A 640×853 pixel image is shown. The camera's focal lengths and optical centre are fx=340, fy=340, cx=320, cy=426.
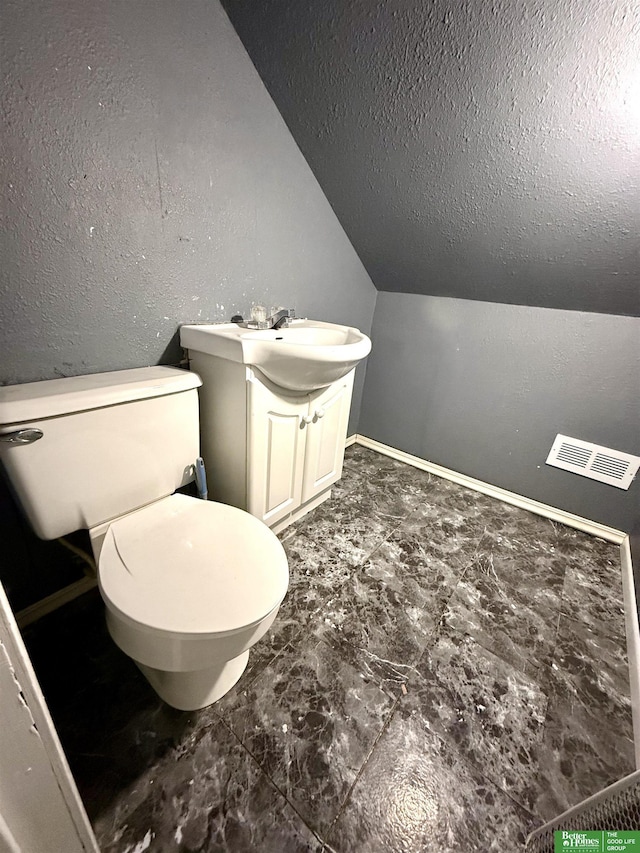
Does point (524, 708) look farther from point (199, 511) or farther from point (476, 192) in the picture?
point (476, 192)

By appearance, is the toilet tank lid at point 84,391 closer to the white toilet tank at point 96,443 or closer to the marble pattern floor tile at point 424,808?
the white toilet tank at point 96,443

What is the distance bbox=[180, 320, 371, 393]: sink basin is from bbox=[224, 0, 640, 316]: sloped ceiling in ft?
2.13

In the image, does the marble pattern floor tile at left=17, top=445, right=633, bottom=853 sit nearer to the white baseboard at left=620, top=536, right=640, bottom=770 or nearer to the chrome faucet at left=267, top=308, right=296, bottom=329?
the white baseboard at left=620, top=536, right=640, bottom=770

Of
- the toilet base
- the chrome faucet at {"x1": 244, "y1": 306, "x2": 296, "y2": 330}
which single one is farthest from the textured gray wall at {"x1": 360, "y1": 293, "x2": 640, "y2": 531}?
the toilet base

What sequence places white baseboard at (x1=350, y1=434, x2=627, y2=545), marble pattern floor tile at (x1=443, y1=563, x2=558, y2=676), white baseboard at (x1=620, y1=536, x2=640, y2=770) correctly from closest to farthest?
1. white baseboard at (x1=620, y1=536, x2=640, y2=770)
2. marble pattern floor tile at (x1=443, y1=563, x2=558, y2=676)
3. white baseboard at (x1=350, y1=434, x2=627, y2=545)

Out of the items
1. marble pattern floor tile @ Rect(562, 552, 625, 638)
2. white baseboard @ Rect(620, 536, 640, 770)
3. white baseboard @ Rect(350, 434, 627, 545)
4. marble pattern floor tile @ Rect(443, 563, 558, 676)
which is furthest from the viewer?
white baseboard @ Rect(350, 434, 627, 545)

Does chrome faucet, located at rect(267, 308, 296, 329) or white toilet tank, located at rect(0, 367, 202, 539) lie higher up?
chrome faucet, located at rect(267, 308, 296, 329)

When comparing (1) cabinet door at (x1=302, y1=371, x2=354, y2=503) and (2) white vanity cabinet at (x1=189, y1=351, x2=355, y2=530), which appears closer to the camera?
(2) white vanity cabinet at (x1=189, y1=351, x2=355, y2=530)

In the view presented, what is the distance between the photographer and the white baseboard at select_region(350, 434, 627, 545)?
1.61 m

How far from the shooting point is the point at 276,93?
3.75ft

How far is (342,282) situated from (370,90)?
2.54ft

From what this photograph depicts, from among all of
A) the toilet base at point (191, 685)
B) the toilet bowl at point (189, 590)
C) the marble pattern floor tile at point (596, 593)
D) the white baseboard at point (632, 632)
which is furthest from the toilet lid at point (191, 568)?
the marble pattern floor tile at point (596, 593)

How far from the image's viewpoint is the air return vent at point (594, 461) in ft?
4.96

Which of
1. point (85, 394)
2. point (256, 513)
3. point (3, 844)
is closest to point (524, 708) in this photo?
point (256, 513)
